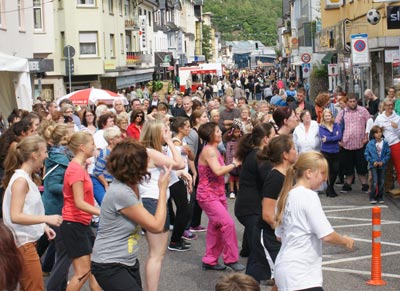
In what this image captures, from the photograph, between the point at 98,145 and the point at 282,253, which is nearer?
the point at 282,253

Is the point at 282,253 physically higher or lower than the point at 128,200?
lower

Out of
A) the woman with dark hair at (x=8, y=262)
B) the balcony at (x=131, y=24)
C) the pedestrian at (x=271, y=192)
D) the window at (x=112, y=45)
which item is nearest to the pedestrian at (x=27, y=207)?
the pedestrian at (x=271, y=192)

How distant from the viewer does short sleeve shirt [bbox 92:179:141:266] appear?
19.7 ft

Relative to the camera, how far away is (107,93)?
2427 centimetres

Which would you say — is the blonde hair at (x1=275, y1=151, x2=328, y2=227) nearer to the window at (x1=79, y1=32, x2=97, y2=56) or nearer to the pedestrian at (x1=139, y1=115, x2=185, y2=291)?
the pedestrian at (x1=139, y1=115, x2=185, y2=291)

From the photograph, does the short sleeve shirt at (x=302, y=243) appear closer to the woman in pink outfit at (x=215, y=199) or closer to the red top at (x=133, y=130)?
the woman in pink outfit at (x=215, y=199)

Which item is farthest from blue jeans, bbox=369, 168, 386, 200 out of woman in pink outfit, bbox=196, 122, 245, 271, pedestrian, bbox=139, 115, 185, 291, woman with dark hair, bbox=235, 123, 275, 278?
pedestrian, bbox=139, 115, 185, 291

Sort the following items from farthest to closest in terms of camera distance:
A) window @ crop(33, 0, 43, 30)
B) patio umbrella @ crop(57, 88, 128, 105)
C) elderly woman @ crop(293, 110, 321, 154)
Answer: window @ crop(33, 0, 43, 30), patio umbrella @ crop(57, 88, 128, 105), elderly woman @ crop(293, 110, 321, 154)

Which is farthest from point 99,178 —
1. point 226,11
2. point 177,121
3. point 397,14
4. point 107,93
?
point 226,11

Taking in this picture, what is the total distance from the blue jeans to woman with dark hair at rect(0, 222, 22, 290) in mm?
12012

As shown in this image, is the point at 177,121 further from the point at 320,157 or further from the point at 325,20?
the point at 325,20

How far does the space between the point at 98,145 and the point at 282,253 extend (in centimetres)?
647

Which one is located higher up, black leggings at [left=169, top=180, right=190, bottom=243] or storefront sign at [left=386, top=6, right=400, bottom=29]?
storefront sign at [left=386, top=6, right=400, bottom=29]

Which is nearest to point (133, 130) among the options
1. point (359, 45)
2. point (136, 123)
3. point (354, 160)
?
point (136, 123)
